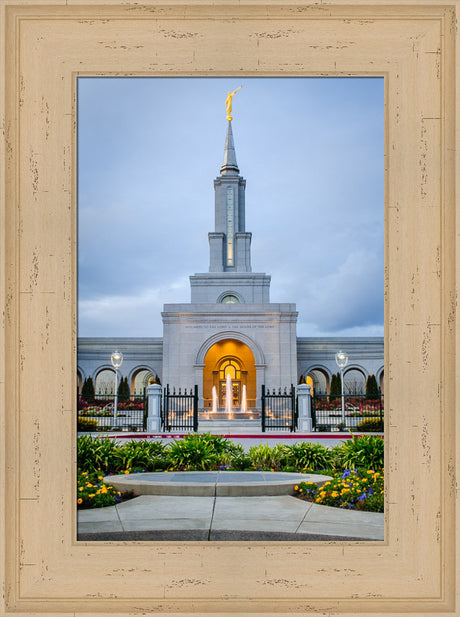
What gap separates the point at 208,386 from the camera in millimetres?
31969

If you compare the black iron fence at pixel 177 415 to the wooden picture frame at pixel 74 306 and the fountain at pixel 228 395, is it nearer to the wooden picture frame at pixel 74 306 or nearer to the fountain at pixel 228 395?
the fountain at pixel 228 395

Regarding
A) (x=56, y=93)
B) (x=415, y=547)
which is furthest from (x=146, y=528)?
(x=56, y=93)

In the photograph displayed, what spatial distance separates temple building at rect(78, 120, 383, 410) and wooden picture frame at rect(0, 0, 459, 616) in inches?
940

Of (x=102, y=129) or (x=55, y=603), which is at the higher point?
(x=102, y=129)

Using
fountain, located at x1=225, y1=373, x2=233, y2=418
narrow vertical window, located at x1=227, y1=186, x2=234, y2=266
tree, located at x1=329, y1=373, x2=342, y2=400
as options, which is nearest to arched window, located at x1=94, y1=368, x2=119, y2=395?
fountain, located at x1=225, y1=373, x2=233, y2=418

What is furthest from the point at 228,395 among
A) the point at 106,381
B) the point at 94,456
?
the point at 94,456

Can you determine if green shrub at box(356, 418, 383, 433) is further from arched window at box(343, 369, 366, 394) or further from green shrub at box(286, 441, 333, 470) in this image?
arched window at box(343, 369, 366, 394)

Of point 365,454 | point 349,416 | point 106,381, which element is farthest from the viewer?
point 106,381

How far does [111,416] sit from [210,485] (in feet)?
61.4

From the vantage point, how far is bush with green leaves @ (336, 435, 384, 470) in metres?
7.67

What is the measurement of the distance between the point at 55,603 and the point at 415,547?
2650mm

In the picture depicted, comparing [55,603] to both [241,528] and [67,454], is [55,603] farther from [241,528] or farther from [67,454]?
[241,528]

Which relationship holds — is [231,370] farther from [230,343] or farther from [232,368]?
[230,343]

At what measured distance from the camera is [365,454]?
7.82 meters
